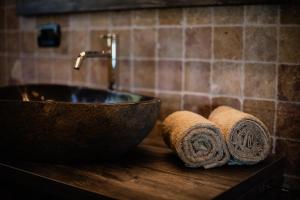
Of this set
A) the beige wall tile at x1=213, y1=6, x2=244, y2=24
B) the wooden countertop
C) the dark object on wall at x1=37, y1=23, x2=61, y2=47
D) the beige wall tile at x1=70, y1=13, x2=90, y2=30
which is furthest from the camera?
the dark object on wall at x1=37, y1=23, x2=61, y2=47

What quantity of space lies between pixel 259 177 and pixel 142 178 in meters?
0.28

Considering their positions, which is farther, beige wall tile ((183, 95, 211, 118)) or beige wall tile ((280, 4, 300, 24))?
beige wall tile ((183, 95, 211, 118))

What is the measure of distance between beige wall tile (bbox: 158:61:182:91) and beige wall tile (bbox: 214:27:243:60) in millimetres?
153

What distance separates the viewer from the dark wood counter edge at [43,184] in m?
0.81

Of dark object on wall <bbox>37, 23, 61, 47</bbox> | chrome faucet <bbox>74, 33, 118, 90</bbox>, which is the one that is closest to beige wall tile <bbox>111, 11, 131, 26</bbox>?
chrome faucet <bbox>74, 33, 118, 90</bbox>

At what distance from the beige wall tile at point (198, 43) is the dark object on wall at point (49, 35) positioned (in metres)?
0.65

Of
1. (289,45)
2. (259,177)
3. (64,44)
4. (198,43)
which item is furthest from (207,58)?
(64,44)

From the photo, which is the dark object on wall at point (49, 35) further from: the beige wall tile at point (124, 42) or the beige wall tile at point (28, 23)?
the beige wall tile at point (124, 42)

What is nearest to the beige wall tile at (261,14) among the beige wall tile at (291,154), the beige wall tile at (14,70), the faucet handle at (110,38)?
the beige wall tile at (291,154)

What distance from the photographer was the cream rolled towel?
0.96 m

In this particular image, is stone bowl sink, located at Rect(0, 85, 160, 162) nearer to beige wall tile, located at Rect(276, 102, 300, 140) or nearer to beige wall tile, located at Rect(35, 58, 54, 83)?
beige wall tile, located at Rect(276, 102, 300, 140)

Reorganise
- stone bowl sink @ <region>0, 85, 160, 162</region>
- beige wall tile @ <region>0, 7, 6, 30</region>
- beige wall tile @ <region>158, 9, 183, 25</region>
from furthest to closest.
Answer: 1. beige wall tile @ <region>0, 7, 6, 30</region>
2. beige wall tile @ <region>158, 9, 183, 25</region>
3. stone bowl sink @ <region>0, 85, 160, 162</region>

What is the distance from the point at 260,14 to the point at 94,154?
2.00 feet

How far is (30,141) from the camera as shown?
37.8 inches
